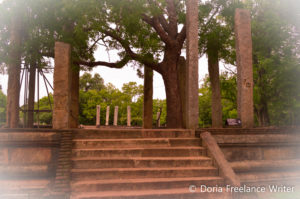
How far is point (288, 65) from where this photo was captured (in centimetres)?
1202

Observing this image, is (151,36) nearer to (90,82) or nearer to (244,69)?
(244,69)

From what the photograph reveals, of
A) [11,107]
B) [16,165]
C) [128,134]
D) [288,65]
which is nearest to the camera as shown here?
[16,165]

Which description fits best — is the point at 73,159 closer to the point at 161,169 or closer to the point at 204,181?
the point at 161,169

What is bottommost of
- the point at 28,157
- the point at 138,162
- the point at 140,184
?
the point at 140,184

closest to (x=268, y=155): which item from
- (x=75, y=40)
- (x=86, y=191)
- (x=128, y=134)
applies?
(x=128, y=134)

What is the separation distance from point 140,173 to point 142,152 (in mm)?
690

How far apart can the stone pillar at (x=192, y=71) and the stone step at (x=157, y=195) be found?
2306 millimetres

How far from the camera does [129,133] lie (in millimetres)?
6145

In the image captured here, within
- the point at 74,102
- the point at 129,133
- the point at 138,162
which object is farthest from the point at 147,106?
the point at 138,162

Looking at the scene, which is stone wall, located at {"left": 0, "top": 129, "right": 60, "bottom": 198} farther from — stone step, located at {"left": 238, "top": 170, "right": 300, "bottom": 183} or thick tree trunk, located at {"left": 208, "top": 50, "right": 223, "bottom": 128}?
thick tree trunk, located at {"left": 208, "top": 50, "right": 223, "bottom": 128}

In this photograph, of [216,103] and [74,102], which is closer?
[216,103]

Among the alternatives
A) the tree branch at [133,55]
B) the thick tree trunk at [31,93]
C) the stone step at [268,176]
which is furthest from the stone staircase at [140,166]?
the thick tree trunk at [31,93]

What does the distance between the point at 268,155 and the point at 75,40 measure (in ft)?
27.9

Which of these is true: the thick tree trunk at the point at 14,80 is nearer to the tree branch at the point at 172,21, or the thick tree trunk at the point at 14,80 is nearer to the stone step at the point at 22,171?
the stone step at the point at 22,171
